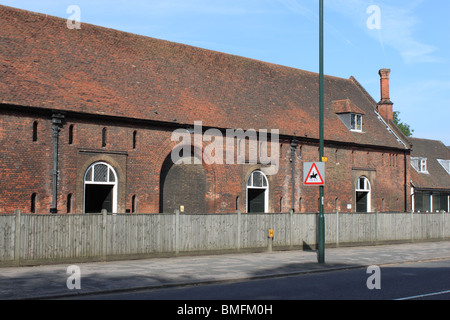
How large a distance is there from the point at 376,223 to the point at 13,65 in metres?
19.2

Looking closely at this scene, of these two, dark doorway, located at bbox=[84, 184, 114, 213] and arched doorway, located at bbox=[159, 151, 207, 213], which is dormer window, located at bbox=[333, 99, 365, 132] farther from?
dark doorway, located at bbox=[84, 184, 114, 213]

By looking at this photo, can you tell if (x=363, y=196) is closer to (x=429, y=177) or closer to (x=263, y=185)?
(x=263, y=185)

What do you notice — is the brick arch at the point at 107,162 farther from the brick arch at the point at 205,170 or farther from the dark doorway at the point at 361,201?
the dark doorway at the point at 361,201

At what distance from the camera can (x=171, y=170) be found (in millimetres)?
29516

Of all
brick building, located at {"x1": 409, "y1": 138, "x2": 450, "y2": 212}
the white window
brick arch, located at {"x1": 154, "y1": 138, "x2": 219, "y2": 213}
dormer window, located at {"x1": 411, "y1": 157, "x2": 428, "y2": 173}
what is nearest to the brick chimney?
the white window

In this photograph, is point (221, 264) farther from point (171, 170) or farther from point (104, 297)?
point (171, 170)

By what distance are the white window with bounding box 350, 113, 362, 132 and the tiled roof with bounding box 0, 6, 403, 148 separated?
611 millimetres

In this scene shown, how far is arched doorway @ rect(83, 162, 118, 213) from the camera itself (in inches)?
1019

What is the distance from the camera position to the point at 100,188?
2634 centimetres

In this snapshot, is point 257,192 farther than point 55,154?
Yes

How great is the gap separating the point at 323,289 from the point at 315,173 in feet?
21.3

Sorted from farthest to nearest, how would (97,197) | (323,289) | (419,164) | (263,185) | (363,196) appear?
(419,164) < (363,196) < (263,185) < (97,197) < (323,289)

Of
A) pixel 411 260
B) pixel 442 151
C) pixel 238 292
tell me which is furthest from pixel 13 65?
pixel 442 151

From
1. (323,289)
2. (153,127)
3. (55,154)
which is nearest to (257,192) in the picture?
(153,127)
